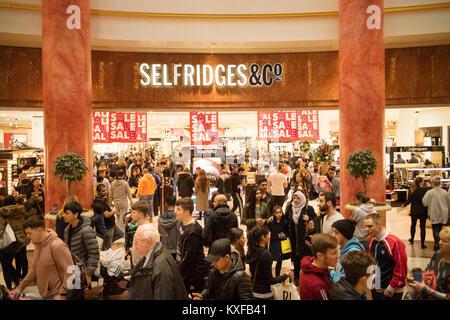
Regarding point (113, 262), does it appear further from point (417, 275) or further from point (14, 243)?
point (417, 275)

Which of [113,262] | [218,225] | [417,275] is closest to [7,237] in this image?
Answer: [113,262]

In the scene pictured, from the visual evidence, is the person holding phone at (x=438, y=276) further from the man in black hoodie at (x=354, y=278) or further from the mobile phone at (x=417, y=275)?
the man in black hoodie at (x=354, y=278)

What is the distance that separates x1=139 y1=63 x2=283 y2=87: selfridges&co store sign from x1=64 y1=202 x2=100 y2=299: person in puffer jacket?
20.1ft

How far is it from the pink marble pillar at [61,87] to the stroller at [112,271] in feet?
9.20

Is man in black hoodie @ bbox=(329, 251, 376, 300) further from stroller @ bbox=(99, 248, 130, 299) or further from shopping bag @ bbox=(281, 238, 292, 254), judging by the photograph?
stroller @ bbox=(99, 248, 130, 299)

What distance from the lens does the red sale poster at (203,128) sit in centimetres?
1309

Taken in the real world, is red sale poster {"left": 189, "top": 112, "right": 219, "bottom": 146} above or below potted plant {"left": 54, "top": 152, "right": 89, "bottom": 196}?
above

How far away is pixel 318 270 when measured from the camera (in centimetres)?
329

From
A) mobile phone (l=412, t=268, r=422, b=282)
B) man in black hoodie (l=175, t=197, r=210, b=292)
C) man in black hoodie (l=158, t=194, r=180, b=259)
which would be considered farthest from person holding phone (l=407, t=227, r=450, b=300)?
man in black hoodie (l=158, t=194, r=180, b=259)

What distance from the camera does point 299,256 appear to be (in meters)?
6.40

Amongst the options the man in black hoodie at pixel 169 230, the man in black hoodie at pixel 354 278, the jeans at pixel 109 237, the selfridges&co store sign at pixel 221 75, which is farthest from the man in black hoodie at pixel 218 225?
the selfridges&co store sign at pixel 221 75

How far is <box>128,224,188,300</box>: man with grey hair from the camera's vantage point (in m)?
3.32

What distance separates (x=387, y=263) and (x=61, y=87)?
699 cm
